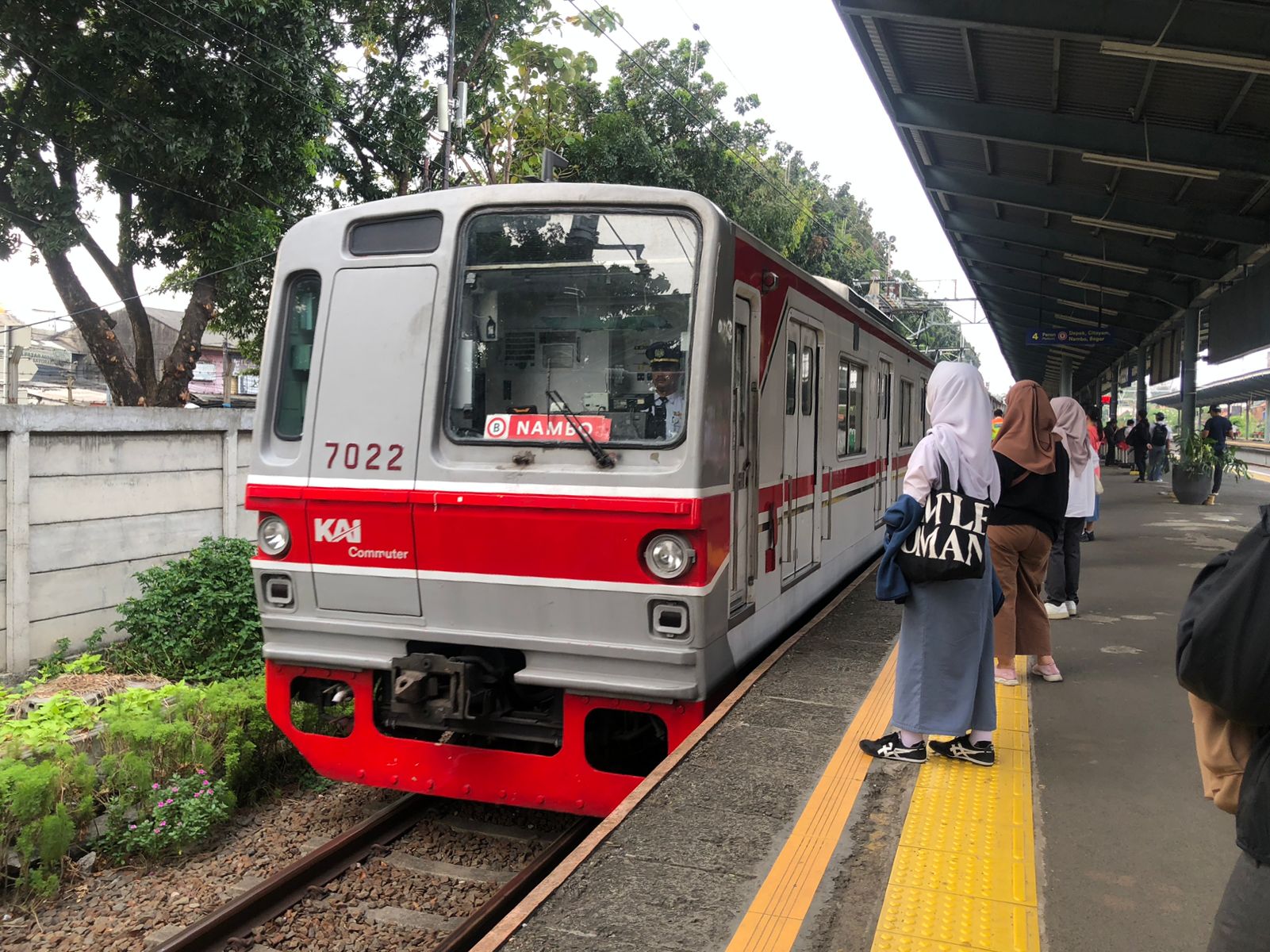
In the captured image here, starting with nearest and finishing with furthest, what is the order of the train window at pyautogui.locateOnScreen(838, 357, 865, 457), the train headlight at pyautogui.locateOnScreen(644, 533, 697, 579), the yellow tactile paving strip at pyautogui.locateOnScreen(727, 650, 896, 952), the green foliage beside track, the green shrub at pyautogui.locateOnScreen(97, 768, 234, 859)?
the yellow tactile paving strip at pyautogui.locateOnScreen(727, 650, 896, 952), the train headlight at pyautogui.locateOnScreen(644, 533, 697, 579), the green foliage beside track, the green shrub at pyautogui.locateOnScreen(97, 768, 234, 859), the train window at pyautogui.locateOnScreen(838, 357, 865, 457)

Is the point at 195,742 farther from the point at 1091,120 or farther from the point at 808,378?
the point at 1091,120

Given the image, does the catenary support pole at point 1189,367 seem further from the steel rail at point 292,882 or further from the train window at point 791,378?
the steel rail at point 292,882

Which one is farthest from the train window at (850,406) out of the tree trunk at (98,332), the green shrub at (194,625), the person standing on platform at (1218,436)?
the person standing on platform at (1218,436)

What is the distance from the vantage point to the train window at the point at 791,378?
18.1 feet

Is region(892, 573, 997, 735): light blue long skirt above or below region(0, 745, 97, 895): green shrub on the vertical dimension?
above

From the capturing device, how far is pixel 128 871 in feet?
14.9

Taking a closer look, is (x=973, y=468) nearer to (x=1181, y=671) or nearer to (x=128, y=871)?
(x=1181, y=671)

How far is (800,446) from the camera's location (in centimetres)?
595

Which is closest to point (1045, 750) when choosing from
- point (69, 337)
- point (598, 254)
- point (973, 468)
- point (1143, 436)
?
point (973, 468)

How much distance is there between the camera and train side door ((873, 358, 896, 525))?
920cm

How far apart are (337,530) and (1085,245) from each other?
13990mm

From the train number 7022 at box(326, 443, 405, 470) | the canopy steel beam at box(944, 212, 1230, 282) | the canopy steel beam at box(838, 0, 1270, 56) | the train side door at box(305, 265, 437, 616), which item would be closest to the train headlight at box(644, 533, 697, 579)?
the train side door at box(305, 265, 437, 616)

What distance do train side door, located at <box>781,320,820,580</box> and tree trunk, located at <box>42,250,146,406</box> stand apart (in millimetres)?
10314

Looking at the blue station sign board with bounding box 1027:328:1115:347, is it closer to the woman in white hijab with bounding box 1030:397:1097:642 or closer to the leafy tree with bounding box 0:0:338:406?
the woman in white hijab with bounding box 1030:397:1097:642
